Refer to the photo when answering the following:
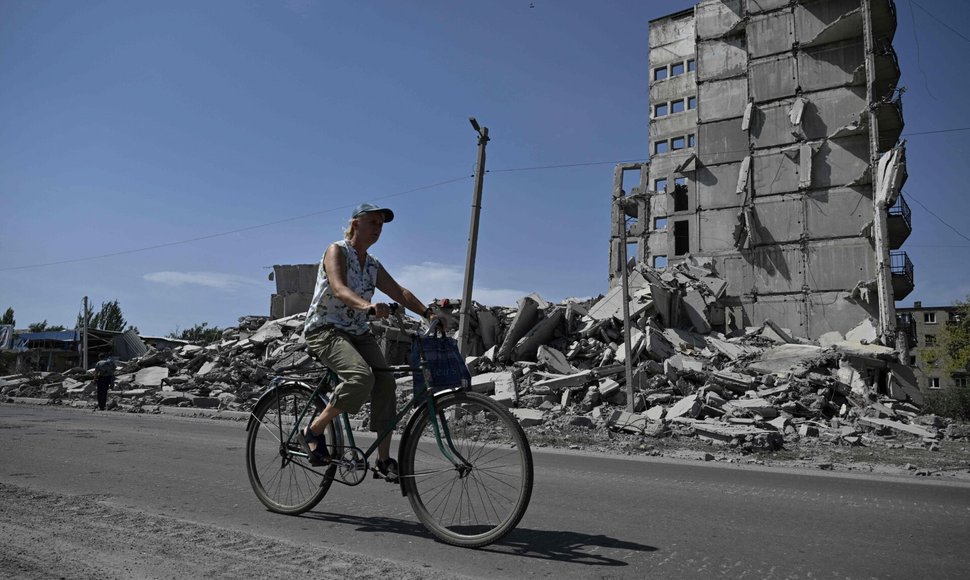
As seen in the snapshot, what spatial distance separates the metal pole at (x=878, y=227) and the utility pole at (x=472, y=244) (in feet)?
74.2

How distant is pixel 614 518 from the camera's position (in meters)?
4.37

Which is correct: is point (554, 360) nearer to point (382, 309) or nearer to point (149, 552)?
point (382, 309)

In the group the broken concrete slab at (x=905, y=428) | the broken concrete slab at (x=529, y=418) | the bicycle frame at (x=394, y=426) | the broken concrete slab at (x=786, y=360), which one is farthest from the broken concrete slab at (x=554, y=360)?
the bicycle frame at (x=394, y=426)

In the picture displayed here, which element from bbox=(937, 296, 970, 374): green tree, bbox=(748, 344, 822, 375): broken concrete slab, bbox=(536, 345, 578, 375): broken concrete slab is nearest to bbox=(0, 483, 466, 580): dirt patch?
bbox=(536, 345, 578, 375): broken concrete slab

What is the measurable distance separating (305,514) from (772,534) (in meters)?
3.13

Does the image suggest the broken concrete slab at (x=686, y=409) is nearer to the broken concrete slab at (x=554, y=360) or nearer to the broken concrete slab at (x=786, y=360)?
the broken concrete slab at (x=554, y=360)

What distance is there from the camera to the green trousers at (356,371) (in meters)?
3.83

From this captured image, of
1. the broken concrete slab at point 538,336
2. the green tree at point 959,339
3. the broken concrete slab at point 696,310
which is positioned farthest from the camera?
the green tree at point 959,339

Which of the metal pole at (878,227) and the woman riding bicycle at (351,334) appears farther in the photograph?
the metal pole at (878,227)

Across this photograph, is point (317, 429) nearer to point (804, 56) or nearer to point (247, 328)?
point (247, 328)

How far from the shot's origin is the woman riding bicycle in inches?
151

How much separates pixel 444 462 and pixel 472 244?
12.3 metres

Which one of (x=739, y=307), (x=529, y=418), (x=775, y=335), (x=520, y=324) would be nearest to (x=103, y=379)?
(x=520, y=324)

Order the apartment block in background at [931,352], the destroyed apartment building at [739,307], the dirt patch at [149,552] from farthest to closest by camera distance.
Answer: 1. the apartment block in background at [931,352]
2. the destroyed apartment building at [739,307]
3. the dirt patch at [149,552]
